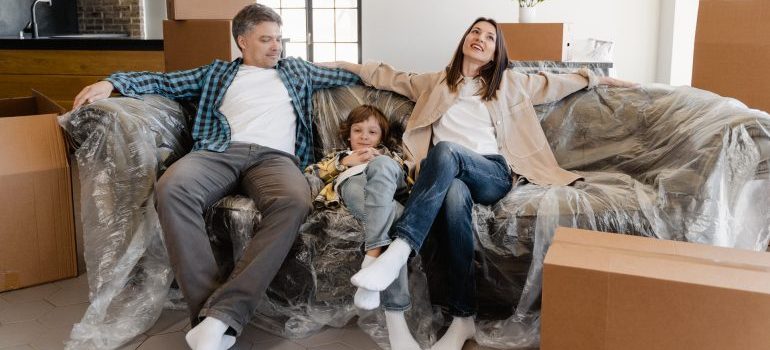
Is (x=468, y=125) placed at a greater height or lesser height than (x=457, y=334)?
greater

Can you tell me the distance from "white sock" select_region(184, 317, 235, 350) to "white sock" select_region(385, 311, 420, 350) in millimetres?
434

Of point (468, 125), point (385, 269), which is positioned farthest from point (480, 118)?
point (385, 269)

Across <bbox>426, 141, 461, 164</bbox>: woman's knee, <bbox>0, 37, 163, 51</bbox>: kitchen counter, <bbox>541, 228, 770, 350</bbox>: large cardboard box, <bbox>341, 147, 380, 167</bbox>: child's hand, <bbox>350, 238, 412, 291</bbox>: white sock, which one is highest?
<bbox>0, 37, 163, 51</bbox>: kitchen counter

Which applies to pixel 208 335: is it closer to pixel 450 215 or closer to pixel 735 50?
pixel 450 215

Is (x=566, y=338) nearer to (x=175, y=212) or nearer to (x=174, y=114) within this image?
(x=175, y=212)

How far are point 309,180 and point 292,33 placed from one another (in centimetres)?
380

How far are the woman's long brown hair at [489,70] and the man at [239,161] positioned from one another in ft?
1.36

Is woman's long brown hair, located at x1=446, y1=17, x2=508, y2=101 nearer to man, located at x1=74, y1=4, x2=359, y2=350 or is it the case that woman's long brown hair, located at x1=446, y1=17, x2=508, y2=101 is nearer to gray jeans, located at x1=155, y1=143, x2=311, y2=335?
man, located at x1=74, y1=4, x2=359, y2=350

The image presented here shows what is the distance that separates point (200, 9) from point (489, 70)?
1.35 meters

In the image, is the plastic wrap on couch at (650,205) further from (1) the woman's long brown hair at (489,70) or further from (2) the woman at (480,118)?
(1) the woman's long brown hair at (489,70)

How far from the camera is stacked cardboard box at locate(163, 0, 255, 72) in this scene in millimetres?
2877

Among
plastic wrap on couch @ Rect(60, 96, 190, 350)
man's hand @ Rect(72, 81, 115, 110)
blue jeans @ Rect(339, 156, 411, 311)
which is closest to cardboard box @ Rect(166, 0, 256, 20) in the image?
man's hand @ Rect(72, 81, 115, 110)

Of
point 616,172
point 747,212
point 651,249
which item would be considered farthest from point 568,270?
point 616,172

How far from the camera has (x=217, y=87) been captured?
7.67 feet
